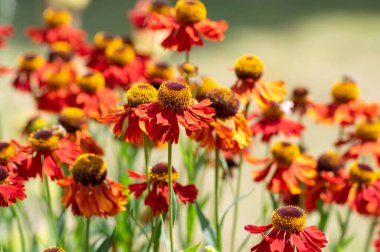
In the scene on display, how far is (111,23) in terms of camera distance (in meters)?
5.36

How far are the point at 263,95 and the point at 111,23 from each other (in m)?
4.32

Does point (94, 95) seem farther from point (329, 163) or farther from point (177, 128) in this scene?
point (177, 128)

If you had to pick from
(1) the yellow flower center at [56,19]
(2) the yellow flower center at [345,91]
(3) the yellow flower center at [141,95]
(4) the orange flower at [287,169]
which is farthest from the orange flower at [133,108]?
(1) the yellow flower center at [56,19]

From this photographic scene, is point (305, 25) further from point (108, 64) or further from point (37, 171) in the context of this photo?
point (37, 171)

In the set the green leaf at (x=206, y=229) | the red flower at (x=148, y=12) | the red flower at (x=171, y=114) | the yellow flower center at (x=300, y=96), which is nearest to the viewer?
the red flower at (x=171, y=114)

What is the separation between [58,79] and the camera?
159 cm

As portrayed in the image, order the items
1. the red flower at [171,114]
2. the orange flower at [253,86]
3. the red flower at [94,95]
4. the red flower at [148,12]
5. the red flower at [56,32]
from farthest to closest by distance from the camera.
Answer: the red flower at [56,32], the red flower at [148,12], the red flower at [94,95], the orange flower at [253,86], the red flower at [171,114]

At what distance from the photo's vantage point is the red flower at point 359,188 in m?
1.20

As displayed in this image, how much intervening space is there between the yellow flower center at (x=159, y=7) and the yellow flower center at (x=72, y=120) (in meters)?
0.51

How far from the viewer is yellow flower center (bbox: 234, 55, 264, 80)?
1164 millimetres

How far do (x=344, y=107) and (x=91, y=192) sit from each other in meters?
0.75

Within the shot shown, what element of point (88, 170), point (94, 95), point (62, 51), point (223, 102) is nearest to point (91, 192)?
point (88, 170)

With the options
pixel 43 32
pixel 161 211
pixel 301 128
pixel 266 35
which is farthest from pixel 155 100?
pixel 266 35

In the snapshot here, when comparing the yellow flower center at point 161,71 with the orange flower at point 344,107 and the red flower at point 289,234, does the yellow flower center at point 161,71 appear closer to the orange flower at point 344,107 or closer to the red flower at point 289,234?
the orange flower at point 344,107
